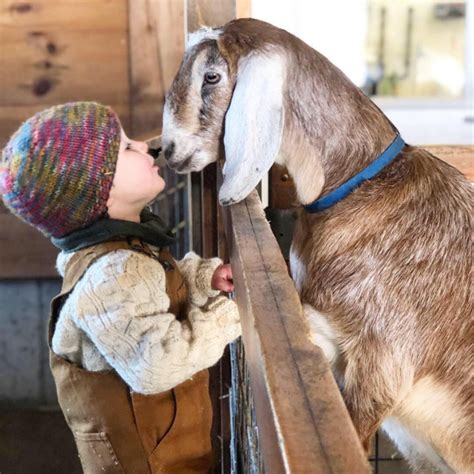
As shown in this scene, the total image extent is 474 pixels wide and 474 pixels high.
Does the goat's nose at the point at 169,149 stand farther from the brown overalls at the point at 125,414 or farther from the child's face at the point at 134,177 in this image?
the brown overalls at the point at 125,414

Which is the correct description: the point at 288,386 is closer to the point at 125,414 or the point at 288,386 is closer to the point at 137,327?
the point at 137,327

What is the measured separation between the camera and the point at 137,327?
124cm

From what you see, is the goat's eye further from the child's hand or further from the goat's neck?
the child's hand

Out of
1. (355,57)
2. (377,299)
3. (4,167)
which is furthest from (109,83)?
(377,299)

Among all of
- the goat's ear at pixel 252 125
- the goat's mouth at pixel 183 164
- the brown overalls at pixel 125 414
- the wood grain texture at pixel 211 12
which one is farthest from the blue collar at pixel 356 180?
the wood grain texture at pixel 211 12

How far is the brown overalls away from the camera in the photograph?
1.40 m

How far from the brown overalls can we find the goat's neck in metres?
0.35

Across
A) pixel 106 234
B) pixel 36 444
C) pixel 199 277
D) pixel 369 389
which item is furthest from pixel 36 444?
pixel 369 389

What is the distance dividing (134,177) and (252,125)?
292 millimetres

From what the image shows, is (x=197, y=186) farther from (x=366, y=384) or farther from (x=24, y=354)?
(x=24, y=354)

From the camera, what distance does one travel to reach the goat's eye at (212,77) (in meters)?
1.28

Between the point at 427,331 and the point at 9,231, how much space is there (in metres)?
2.06

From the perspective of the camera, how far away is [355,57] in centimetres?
323

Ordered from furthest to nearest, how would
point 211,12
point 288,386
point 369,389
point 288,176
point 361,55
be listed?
point 361,55, point 211,12, point 288,176, point 369,389, point 288,386
